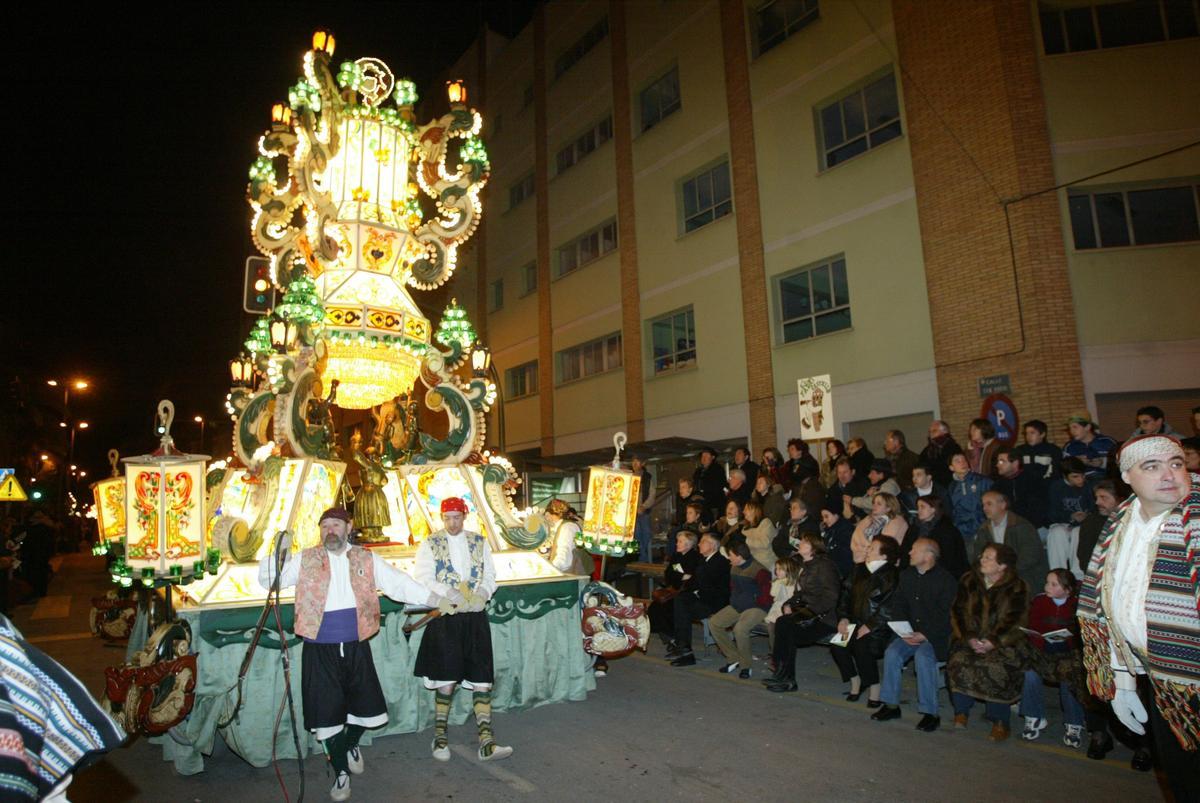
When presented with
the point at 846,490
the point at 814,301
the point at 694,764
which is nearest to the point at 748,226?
the point at 814,301

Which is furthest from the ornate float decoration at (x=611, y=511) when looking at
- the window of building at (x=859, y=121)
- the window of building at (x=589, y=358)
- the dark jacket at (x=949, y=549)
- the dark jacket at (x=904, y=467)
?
the window of building at (x=589, y=358)

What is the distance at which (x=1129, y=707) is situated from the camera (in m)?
3.26

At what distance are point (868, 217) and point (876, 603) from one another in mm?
8937

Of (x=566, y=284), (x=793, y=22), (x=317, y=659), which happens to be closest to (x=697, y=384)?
(x=566, y=284)

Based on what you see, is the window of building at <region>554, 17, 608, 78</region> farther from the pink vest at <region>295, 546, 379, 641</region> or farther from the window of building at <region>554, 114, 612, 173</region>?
the pink vest at <region>295, 546, 379, 641</region>

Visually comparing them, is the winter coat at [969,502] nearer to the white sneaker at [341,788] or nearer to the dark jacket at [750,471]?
the dark jacket at [750,471]

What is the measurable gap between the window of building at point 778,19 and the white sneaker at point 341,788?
15.2 m

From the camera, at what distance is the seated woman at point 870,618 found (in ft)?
21.8

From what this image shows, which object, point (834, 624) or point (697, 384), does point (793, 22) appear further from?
point (834, 624)

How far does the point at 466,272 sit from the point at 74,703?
82.9 feet

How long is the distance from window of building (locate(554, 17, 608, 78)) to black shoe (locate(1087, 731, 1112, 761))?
20.4 metres

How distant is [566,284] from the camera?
69.8ft

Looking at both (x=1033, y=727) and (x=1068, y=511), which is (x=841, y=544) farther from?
(x=1033, y=727)

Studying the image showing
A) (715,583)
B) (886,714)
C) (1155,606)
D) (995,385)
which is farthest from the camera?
(995,385)
